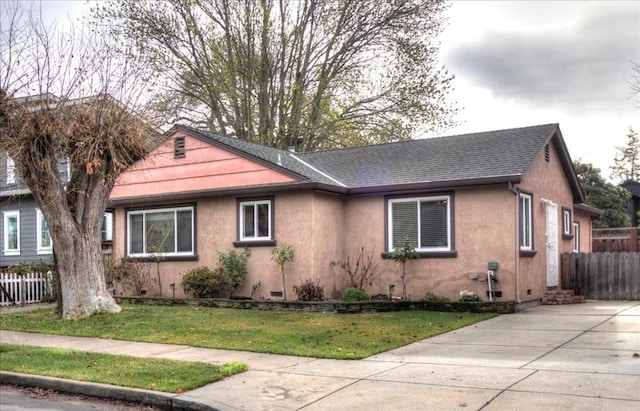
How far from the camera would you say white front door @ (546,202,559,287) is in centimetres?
1769

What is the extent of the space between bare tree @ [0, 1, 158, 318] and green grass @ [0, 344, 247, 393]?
406cm

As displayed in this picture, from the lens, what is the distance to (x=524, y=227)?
15.9 metres

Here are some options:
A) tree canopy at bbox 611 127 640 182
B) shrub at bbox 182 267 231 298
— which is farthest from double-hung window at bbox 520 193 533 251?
tree canopy at bbox 611 127 640 182

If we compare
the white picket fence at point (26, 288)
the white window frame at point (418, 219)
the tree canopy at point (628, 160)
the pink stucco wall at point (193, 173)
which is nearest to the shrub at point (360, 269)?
the white window frame at point (418, 219)

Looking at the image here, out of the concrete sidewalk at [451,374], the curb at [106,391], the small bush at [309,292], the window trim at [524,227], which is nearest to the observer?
the concrete sidewalk at [451,374]

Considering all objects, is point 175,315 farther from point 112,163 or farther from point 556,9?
point 556,9

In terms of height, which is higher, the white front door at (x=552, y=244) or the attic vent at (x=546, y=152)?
the attic vent at (x=546, y=152)

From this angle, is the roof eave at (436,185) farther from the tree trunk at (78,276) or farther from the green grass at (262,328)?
the tree trunk at (78,276)

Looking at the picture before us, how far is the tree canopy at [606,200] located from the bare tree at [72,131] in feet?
95.3

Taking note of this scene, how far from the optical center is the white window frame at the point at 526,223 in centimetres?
1555

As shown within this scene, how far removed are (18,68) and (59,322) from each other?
5.31 m

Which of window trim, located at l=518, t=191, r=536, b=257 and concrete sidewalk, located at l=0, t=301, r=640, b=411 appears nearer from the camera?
concrete sidewalk, located at l=0, t=301, r=640, b=411

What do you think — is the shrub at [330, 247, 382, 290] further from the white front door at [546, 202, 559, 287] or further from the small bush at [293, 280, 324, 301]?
the white front door at [546, 202, 559, 287]

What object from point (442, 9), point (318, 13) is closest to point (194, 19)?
point (318, 13)
